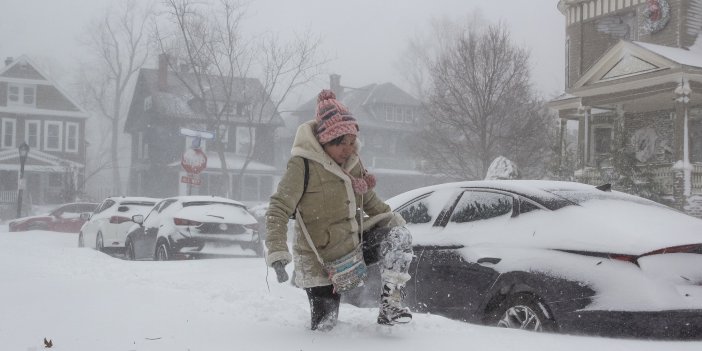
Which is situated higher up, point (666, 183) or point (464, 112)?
point (464, 112)

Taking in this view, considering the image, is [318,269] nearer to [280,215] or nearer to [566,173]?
[280,215]

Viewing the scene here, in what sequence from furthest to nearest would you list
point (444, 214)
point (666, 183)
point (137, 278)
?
point (666, 183), point (137, 278), point (444, 214)

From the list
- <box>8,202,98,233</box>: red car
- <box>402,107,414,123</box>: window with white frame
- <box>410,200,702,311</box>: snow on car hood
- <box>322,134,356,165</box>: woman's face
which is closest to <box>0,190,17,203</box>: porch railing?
<box>8,202,98,233</box>: red car

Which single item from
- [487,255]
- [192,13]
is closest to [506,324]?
[487,255]

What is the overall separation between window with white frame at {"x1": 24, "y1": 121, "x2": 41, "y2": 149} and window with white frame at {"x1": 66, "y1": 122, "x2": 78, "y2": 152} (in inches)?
68.9

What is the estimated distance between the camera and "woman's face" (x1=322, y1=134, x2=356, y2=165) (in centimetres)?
398

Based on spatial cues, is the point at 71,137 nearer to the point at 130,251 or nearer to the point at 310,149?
the point at 130,251

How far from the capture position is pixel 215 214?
36.2 feet

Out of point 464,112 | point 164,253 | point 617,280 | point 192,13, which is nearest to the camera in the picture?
point 617,280

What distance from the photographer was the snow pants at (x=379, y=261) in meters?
3.89

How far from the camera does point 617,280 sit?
4160mm

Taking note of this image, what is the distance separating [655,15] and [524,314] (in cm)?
1904

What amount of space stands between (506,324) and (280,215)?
6.36ft

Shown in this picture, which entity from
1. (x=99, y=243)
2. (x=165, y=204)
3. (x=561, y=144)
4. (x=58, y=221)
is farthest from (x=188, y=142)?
(x=165, y=204)
